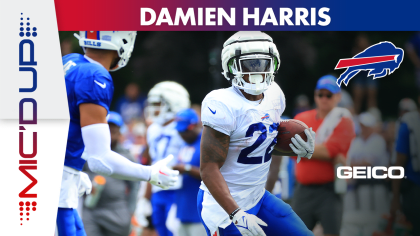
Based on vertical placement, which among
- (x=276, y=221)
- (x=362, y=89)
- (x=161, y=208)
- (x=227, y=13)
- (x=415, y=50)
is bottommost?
(x=161, y=208)

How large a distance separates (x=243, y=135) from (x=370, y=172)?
2.46m

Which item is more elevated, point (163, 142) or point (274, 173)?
point (163, 142)

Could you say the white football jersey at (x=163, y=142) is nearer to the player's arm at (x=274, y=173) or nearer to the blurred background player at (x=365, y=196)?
the player's arm at (x=274, y=173)

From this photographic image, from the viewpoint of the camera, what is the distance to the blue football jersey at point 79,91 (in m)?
→ 2.68

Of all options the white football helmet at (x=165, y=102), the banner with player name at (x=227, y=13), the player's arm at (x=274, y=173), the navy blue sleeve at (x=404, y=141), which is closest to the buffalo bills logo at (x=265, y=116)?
the banner with player name at (x=227, y=13)

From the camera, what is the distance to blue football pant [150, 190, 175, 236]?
4848mm

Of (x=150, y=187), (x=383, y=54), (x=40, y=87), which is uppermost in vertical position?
(x=383, y=54)

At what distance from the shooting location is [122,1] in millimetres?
3854

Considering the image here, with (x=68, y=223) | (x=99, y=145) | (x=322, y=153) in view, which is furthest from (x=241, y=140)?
(x=322, y=153)

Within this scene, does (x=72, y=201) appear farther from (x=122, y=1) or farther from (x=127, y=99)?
(x=127, y=99)

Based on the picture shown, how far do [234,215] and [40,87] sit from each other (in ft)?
5.52

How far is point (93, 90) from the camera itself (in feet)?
8.77

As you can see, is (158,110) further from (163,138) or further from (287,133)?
(287,133)

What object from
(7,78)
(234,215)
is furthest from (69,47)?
(234,215)
